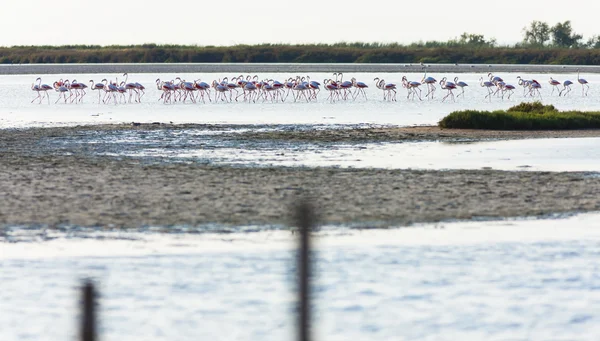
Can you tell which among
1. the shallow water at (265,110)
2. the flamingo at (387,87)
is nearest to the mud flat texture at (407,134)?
the shallow water at (265,110)

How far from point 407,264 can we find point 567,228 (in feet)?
8.37

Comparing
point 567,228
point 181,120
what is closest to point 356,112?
point 181,120

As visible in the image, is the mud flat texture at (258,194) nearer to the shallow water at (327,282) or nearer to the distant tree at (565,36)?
the shallow water at (327,282)

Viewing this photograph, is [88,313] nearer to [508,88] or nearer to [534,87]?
[508,88]

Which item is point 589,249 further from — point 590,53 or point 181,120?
point 590,53

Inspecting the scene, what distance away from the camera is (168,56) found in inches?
3780

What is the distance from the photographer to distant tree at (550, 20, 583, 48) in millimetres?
103938

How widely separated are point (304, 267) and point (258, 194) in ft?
32.4

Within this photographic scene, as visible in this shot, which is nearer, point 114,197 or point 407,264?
point 407,264

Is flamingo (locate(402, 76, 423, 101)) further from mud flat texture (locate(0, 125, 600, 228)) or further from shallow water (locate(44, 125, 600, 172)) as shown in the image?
mud flat texture (locate(0, 125, 600, 228))

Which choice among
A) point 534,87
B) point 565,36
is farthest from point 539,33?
point 534,87

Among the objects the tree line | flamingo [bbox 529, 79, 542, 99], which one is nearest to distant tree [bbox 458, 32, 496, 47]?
the tree line

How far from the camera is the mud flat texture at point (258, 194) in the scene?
12.4m

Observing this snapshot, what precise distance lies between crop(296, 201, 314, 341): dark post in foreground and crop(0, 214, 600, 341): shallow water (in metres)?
3.62
